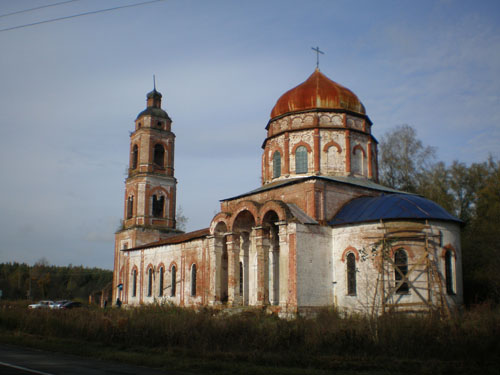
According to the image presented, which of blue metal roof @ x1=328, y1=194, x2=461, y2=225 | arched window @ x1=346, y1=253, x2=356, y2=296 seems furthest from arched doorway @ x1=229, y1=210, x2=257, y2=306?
arched window @ x1=346, y1=253, x2=356, y2=296

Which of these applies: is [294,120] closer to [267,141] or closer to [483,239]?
[267,141]

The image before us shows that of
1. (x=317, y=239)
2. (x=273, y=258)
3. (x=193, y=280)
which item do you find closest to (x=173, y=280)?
(x=193, y=280)

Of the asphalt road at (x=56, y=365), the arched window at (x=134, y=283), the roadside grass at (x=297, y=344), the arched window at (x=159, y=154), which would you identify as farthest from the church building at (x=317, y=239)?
the asphalt road at (x=56, y=365)

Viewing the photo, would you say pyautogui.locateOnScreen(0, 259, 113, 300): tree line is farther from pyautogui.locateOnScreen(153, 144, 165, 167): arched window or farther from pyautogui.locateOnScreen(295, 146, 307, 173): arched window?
pyautogui.locateOnScreen(295, 146, 307, 173): arched window

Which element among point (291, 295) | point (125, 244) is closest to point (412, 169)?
point (291, 295)

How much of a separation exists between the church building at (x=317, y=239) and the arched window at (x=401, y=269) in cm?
4

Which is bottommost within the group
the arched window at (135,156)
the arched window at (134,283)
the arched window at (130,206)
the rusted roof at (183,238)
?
the arched window at (134,283)

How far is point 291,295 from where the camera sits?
67.4 ft

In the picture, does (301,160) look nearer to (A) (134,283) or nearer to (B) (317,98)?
(B) (317,98)

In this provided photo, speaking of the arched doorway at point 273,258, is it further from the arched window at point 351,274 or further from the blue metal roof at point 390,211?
the arched window at point 351,274

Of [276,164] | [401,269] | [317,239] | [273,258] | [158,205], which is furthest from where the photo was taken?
[158,205]

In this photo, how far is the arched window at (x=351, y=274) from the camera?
2117 cm

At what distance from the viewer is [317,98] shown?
2688cm

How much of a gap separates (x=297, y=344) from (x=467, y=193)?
27.1 m
